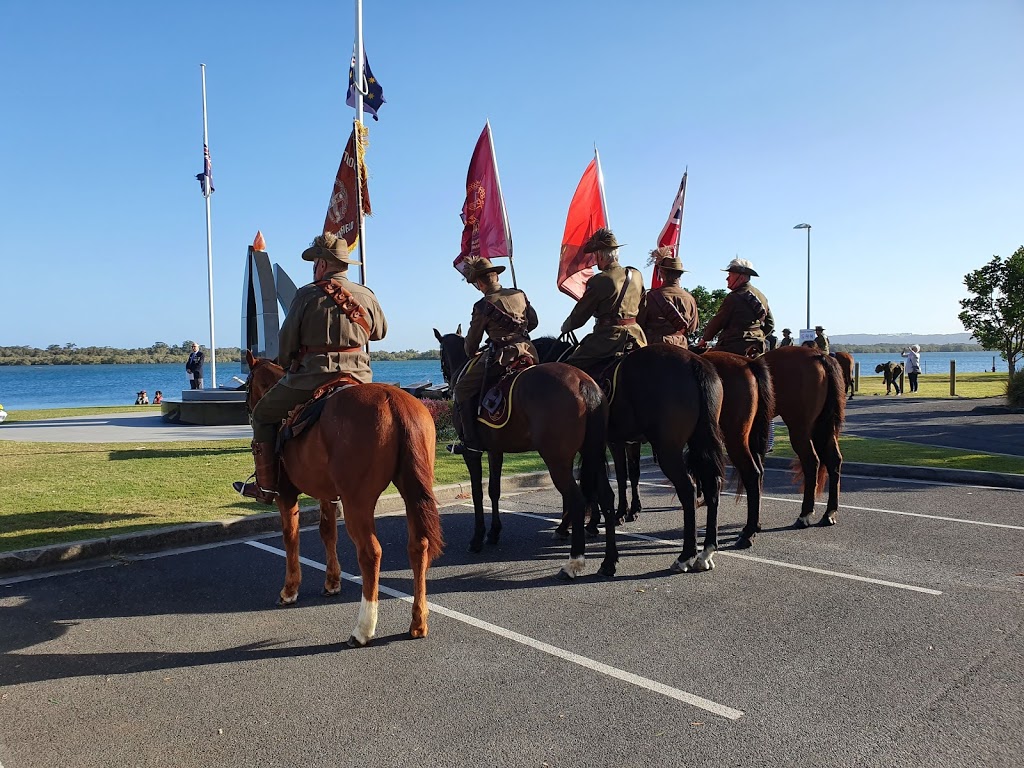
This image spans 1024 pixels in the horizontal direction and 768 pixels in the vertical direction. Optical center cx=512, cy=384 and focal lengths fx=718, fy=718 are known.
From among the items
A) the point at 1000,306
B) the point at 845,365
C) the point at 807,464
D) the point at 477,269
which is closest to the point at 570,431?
the point at 477,269

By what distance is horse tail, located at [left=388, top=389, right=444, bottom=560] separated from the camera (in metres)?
4.77

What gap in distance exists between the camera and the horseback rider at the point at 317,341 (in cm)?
514

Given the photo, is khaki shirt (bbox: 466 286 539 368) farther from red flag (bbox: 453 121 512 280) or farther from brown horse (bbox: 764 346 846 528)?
red flag (bbox: 453 121 512 280)

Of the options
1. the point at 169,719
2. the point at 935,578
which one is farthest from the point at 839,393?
the point at 169,719

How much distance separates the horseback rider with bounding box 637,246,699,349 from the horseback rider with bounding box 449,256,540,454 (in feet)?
5.06

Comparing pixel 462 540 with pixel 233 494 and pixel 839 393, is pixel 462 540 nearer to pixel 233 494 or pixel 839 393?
pixel 233 494

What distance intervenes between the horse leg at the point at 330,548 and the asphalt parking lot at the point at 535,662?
133 millimetres

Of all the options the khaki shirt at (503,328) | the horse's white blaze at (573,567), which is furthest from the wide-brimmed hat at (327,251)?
the horse's white blaze at (573,567)

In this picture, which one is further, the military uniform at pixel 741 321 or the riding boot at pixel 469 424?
the military uniform at pixel 741 321

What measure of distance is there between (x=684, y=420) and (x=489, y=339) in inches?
76.9

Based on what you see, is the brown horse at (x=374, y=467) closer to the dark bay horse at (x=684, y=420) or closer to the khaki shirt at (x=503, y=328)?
the khaki shirt at (x=503, y=328)

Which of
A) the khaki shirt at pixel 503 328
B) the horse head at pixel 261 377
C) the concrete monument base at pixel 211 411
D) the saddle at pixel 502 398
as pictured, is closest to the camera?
the horse head at pixel 261 377

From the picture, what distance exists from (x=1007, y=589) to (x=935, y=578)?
48 centimetres

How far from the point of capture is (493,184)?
1199 centimetres
